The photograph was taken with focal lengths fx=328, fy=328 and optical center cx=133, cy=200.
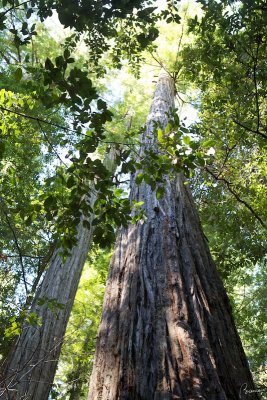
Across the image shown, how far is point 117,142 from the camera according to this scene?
329 cm

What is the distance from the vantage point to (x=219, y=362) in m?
1.59

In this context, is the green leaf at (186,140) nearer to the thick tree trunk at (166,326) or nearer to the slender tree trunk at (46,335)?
the thick tree trunk at (166,326)

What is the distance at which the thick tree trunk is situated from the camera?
147cm

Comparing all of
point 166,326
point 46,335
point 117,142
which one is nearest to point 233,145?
point 117,142

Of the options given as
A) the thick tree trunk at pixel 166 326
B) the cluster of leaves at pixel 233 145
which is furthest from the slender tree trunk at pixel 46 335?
the cluster of leaves at pixel 233 145

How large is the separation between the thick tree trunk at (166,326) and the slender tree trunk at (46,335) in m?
1.37

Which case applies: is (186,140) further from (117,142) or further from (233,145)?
(233,145)

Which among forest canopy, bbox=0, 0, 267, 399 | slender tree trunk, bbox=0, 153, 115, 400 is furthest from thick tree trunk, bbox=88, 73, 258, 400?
slender tree trunk, bbox=0, 153, 115, 400

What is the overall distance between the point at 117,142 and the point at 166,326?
6.61 ft

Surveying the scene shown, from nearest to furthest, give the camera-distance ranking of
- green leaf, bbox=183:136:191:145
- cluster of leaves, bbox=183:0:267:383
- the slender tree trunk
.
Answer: green leaf, bbox=183:136:191:145
the slender tree trunk
cluster of leaves, bbox=183:0:267:383

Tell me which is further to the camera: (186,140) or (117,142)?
(117,142)

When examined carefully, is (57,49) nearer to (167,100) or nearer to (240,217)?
(167,100)

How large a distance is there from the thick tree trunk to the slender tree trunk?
1372mm

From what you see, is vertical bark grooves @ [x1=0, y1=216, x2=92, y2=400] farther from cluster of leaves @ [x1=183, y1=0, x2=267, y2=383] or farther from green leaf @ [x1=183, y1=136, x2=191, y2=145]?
cluster of leaves @ [x1=183, y1=0, x2=267, y2=383]
